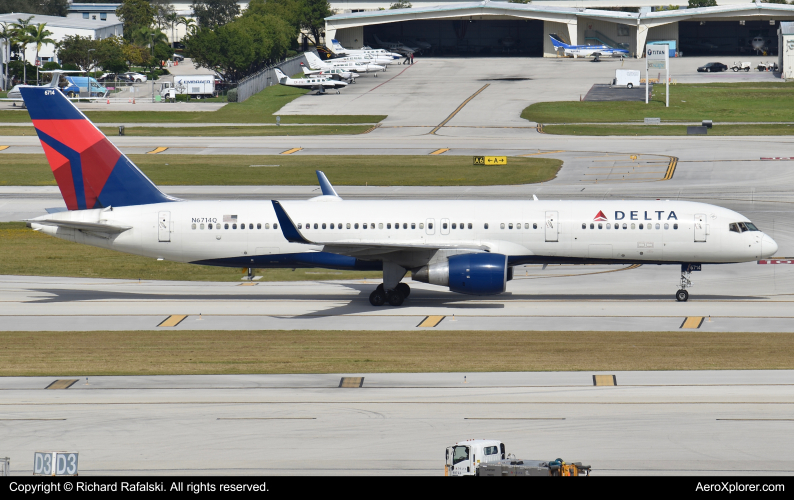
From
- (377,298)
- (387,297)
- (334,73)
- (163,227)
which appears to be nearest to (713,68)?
(334,73)

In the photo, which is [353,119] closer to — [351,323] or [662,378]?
[351,323]

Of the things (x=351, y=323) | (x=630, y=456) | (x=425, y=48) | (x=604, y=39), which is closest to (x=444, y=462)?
(x=630, y=456)

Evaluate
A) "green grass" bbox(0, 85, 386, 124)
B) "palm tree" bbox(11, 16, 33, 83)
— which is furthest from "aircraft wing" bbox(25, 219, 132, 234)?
"palm tree" bbox(11, 16, 33, 83)

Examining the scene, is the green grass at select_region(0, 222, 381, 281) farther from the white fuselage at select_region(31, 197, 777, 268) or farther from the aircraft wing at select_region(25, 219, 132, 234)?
the aircraft wing at select_region(25, 219, 132, 234)

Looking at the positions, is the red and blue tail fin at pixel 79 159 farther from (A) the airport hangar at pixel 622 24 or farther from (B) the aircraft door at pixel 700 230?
(A) the airport hangar at pixel 622 24

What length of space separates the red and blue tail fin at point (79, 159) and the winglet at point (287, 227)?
24.7ft

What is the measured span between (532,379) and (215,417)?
9.81 meters

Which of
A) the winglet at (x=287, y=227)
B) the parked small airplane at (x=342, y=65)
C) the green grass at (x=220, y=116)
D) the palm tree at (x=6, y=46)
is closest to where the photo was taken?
the winglet at (x=287, y=227)

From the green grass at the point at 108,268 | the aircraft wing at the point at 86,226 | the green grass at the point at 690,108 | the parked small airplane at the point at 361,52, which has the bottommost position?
the green grass at the point at 690,108

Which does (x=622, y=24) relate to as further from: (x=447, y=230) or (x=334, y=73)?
(x=447, y=230)

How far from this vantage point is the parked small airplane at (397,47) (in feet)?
615

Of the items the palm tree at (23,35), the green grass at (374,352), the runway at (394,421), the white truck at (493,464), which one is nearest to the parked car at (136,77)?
the palm tree at (23,35)

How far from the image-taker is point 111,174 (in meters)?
42.0

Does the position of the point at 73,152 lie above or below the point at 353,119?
above
